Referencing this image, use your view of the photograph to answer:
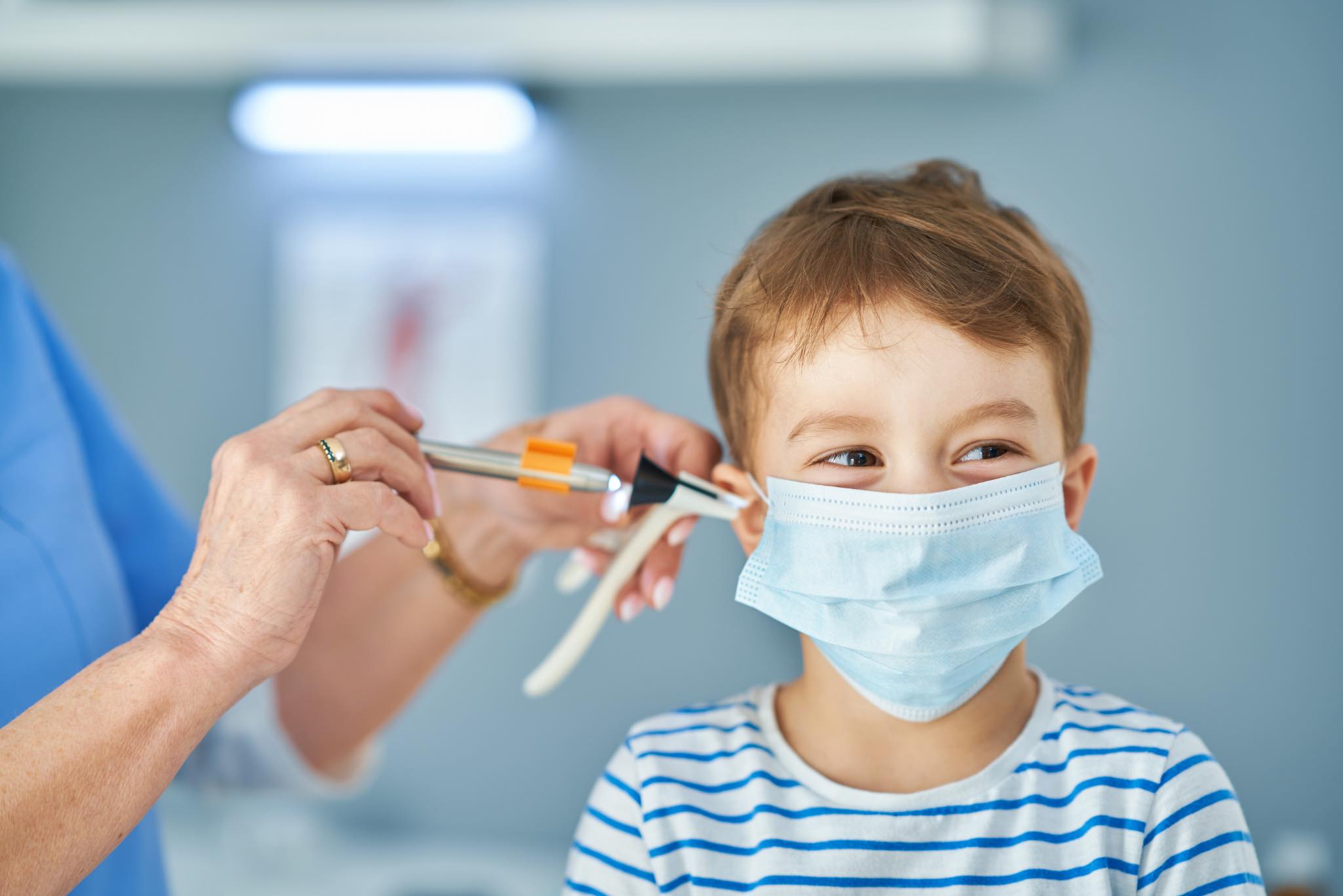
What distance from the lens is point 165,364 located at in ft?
9.13

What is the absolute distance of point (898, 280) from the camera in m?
0.87

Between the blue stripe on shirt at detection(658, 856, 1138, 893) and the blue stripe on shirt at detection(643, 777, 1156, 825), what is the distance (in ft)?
0.16

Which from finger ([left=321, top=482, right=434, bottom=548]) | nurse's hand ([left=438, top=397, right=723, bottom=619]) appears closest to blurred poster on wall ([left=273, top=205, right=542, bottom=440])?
nurse's hand ([left=438, top=397, right=723, bottom=619])

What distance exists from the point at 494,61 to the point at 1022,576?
2079mm

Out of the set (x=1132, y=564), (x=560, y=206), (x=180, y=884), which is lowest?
(x=180, y=884)

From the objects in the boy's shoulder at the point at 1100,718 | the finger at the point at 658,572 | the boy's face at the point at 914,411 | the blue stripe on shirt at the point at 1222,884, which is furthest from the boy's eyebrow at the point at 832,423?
the blue stripe on shirt at the point at 1222,884

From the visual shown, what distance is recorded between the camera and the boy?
0.80 metres

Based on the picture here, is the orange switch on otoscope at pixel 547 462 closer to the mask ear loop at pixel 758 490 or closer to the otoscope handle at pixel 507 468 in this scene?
the otoscope handle at pixel 507 468

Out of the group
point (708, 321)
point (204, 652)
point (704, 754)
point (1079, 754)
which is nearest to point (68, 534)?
point (204, 652)

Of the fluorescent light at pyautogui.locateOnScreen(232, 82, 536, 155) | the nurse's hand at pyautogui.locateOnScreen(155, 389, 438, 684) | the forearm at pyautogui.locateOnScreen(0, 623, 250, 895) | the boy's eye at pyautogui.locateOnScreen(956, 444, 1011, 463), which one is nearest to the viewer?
the forearm at pyautogui.locateOnScreen(0, 623, 250, 895)

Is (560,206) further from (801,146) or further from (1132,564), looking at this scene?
(1132,564)

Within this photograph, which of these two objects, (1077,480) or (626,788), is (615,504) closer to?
(626,788)

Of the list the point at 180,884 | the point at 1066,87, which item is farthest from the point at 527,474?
the point at 180,884

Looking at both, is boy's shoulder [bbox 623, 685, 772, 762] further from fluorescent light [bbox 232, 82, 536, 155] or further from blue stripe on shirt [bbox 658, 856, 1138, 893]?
fluorescent light [bbox 232, 82, 536, 155]
